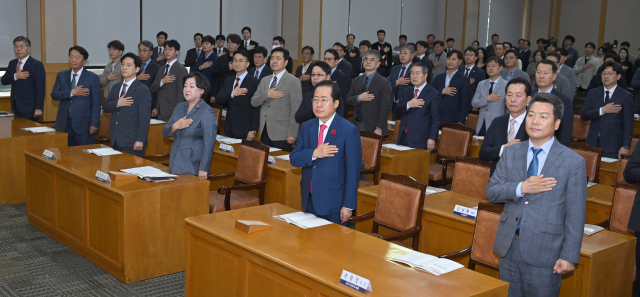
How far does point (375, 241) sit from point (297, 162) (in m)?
0.81

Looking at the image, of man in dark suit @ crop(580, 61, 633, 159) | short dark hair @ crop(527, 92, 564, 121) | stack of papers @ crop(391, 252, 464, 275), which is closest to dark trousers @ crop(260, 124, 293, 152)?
man in dark suit @ crop(580, 61, 633, 159)

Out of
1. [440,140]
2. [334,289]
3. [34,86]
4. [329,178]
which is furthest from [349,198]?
[34,86]

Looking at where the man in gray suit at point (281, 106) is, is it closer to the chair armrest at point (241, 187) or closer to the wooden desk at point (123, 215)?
the chair armrest at point (241, 187)

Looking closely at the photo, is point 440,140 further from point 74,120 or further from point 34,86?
point 34,86

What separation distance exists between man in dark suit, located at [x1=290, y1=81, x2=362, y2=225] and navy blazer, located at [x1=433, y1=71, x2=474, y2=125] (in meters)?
4.14

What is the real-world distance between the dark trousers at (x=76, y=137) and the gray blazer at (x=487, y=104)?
4.42m

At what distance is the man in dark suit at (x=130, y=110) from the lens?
5395mm

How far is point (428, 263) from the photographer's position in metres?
2.74

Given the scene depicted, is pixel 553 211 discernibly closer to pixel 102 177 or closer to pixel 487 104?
pixel 102 177

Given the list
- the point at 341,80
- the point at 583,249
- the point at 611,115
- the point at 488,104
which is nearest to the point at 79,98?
the point at 341,80

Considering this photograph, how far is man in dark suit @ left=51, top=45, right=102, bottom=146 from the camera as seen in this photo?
6.18 m

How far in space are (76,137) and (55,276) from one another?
8.36 feet

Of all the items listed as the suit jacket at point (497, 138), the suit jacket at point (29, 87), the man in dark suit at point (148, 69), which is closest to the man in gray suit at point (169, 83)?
the man in dark suit at point (148, 69)

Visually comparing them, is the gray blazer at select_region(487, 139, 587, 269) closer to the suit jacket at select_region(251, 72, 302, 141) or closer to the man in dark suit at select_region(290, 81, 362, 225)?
the man in dark suit at select_region(290, 81, 362, 225)
